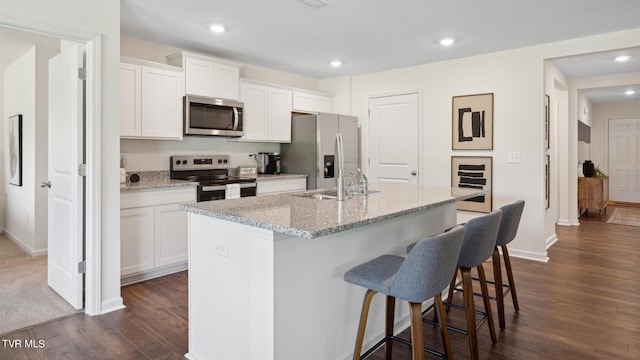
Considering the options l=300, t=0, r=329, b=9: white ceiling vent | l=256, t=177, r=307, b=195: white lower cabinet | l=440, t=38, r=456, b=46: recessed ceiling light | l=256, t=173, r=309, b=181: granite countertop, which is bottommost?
l=256, t=177, r=307, b=195: white lower cabinet

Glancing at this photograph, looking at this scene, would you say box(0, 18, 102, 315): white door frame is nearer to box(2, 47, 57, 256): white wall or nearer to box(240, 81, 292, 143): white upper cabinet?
box(240, 81, 292, 143): white upper cabinet

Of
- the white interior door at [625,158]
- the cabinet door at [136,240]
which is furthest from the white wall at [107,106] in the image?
the white interior door at [625,158]

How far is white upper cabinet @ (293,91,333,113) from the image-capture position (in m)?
5.38

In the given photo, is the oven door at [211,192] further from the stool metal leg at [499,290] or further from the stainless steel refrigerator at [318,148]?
the stool metal leg at [499,290]

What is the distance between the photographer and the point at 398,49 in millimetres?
4414

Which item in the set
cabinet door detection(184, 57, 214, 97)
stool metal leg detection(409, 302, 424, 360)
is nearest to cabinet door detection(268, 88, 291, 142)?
cabinet door detection(184, 57, 214, 97)

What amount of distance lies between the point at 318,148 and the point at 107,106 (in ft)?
8.88

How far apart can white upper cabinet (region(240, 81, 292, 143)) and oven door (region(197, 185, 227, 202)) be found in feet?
3.33

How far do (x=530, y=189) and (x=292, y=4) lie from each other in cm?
326

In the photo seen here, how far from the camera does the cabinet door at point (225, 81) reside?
433 cm

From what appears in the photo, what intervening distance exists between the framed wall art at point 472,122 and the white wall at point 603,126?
6277mm

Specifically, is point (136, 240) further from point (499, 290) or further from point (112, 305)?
point (499, 290)

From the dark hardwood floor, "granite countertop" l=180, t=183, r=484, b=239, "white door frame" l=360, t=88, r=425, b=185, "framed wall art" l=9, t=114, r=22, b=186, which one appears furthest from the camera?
"white door frame" l=360, t=88, r=425, b=185

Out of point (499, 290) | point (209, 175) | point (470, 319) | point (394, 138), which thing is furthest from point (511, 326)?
point (209, 175)
